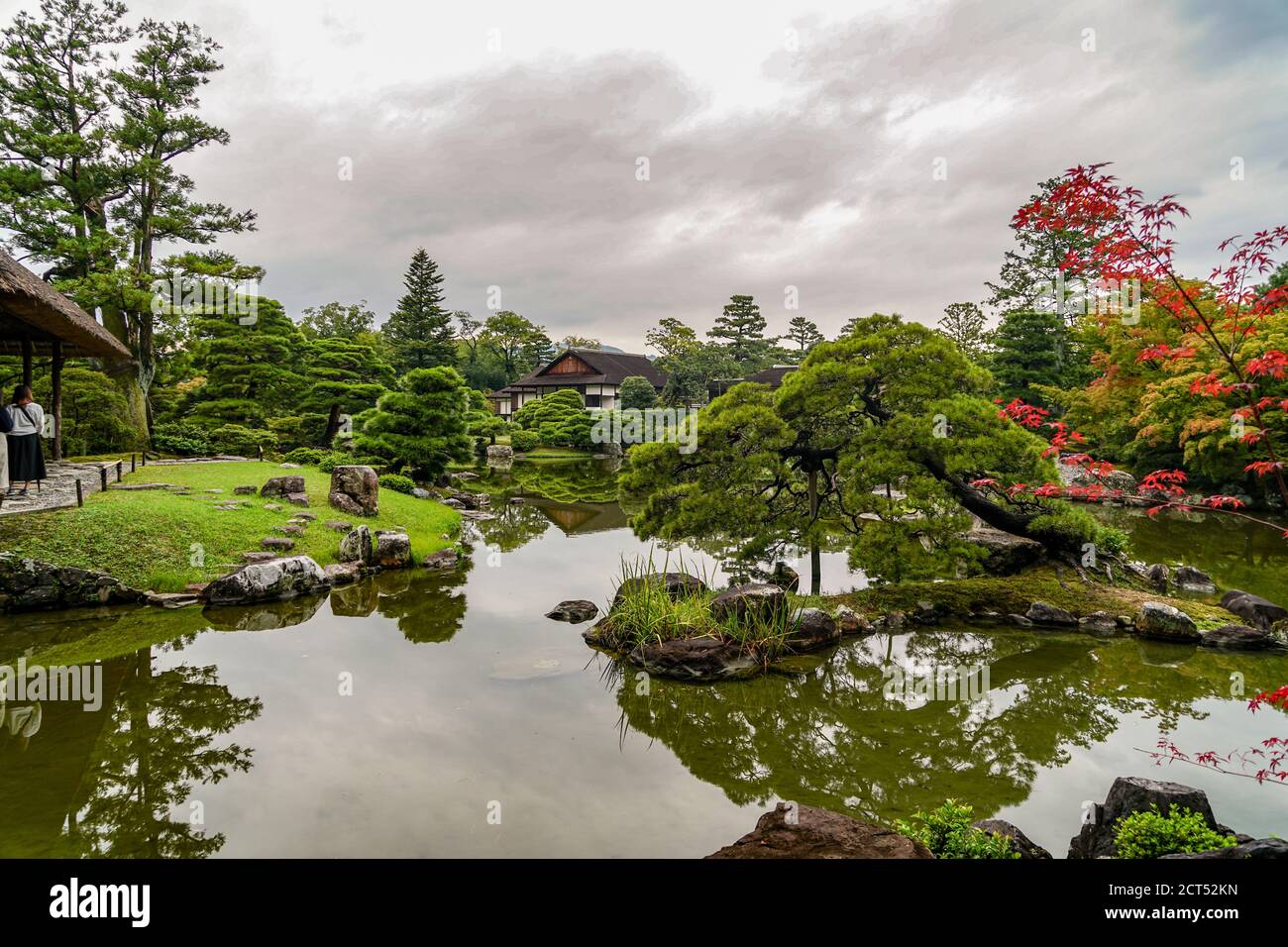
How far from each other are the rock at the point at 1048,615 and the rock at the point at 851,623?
2066mm

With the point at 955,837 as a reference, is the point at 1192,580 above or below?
above

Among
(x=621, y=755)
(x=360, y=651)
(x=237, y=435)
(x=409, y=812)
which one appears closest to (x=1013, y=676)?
(x=621, y=755)

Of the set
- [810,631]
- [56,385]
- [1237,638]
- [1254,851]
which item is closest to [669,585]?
[810,631]

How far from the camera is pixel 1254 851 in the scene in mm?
2771

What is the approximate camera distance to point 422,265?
37812 mm

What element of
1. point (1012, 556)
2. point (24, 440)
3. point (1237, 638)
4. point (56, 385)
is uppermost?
point (56, 385)

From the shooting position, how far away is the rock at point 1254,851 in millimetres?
2736

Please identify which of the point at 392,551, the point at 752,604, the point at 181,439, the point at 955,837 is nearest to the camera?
the point at 955,837

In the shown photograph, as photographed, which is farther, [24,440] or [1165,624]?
[24,440]

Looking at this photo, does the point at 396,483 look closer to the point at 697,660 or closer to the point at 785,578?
the point at 785,578

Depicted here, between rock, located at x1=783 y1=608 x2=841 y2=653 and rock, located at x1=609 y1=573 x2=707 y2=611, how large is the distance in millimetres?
1188

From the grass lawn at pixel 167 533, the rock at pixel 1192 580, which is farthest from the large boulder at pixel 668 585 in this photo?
the rock at pixel 1192 580

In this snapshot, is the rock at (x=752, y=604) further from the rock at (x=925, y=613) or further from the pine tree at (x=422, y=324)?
the pine tree at (x=422, y=324)

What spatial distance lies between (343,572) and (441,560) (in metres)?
1.65
